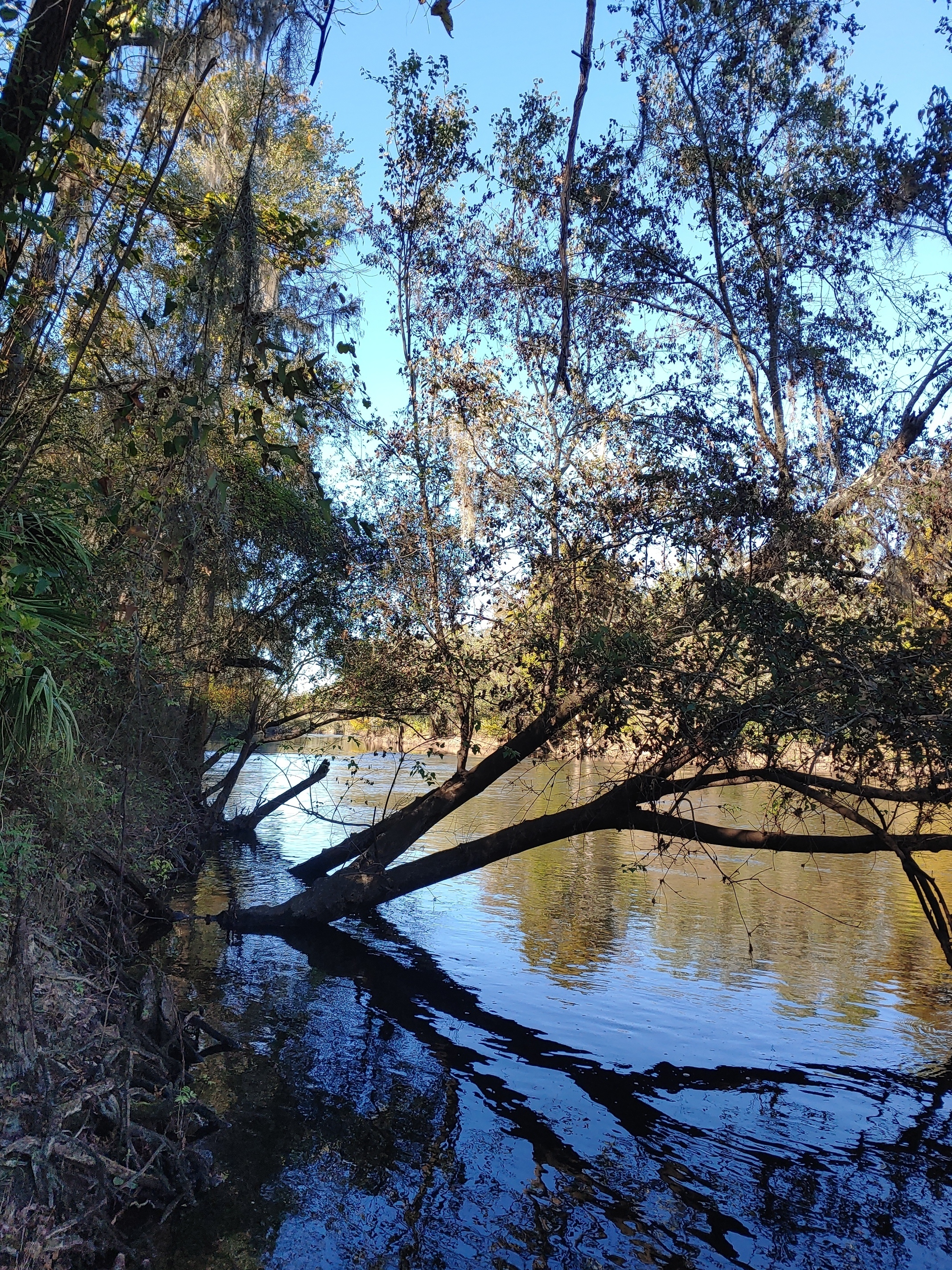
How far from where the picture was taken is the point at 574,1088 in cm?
809

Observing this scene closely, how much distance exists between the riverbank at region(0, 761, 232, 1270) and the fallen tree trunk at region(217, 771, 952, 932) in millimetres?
3980

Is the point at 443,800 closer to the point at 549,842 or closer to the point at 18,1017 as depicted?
the point at 549,842

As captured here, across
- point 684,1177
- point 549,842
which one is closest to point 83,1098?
point 684,1177

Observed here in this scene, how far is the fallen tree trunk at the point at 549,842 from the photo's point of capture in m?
9.51

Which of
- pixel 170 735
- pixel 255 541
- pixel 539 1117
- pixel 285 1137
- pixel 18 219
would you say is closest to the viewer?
pixel 18 219

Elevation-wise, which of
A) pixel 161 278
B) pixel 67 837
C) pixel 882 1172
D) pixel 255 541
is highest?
pixel 161 278

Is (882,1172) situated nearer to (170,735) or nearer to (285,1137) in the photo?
(285,1137)

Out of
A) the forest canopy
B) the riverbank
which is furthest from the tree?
the riverbank

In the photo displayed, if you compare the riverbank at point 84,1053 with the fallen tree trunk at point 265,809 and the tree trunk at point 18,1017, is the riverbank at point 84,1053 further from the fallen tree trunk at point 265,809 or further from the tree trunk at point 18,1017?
the fallen tree trunk at point 265,809

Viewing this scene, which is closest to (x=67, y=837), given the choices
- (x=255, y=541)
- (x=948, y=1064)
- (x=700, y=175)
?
(x=255, y=541)

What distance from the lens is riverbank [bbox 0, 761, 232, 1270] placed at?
4.40m

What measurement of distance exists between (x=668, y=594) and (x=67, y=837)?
18.4 feet

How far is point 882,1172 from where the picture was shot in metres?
6.75

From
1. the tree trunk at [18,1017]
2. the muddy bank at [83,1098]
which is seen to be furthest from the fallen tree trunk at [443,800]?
the tree trunk at [18,1017]
